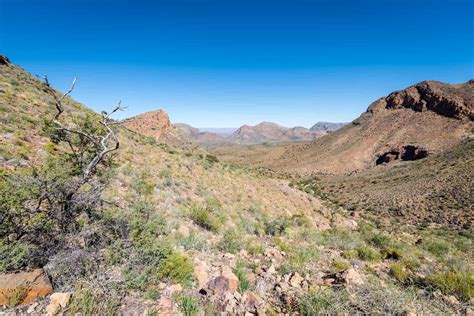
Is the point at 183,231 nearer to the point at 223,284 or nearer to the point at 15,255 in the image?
the point at 223,284

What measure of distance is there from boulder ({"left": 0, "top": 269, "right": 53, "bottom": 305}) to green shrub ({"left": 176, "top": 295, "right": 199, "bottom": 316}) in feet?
6.03

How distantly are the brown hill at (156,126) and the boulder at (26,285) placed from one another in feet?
110

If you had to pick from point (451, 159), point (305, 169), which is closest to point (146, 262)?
point (451, 159)

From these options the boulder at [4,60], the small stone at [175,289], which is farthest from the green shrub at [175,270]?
the boulder at [4,60]

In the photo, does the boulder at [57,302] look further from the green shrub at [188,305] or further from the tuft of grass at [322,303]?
the tuft of grass at [322,303]

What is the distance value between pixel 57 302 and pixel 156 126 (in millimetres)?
39116

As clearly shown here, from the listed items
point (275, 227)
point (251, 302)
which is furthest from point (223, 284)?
point (275, 227)

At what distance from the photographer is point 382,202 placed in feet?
90.0

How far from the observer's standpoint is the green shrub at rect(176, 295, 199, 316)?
129 inches

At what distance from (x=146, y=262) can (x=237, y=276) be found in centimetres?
172

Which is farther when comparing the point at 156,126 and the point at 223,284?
the point at 156,126

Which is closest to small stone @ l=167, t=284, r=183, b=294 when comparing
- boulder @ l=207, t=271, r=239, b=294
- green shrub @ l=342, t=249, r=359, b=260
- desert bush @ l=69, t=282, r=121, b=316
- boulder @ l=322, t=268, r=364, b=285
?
Result: boulder @ l=207, t=271, r=239, b=294

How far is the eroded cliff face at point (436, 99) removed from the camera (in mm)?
48969

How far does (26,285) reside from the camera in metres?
3.12
